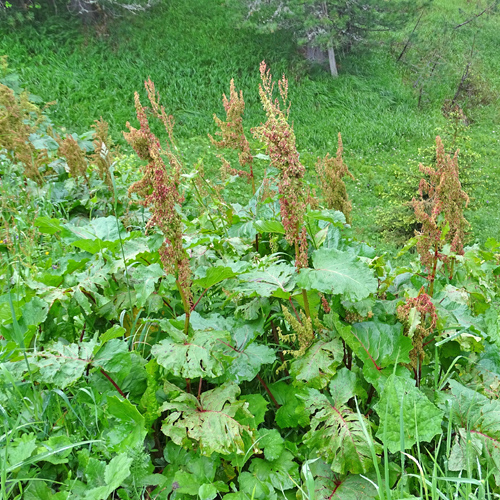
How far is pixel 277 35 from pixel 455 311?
1230 centimetres

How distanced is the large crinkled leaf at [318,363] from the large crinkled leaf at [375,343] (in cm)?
6

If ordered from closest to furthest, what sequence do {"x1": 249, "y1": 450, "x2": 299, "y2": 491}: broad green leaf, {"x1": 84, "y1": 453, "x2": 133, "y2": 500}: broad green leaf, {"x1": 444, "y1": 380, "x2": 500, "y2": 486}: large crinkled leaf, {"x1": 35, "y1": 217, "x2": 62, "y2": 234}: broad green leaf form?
1. {"x1": 84, "y1": 453, "x2": 133, "y2": 500}: broad green leaf
2. {"x1": 444, "y1": 380, "x2": 500, "y2": 486}: large crinkled leaf
3. {"x1": 249, "y1": 450, "x2": 299, "y2": 491}: broad green leaf
4. {"x1": 35, "y1": 217, "x2": 62, "y2": 234}: broad green leaf

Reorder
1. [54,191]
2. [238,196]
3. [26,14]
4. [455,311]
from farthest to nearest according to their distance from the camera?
[26,14] < [238,196] < [54,191] < [455,311]

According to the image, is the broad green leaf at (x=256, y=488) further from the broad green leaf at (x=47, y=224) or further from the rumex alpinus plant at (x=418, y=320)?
the broad green leaf at (x=47, y=224)

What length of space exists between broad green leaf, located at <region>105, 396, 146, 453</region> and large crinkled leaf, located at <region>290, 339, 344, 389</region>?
54 cm

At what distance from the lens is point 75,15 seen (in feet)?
37.9

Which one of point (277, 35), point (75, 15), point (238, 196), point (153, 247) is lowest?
point (238, 196)

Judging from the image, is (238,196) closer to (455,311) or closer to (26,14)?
(455,311)

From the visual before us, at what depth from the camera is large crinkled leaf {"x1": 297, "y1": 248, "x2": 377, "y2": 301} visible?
1.42 metres

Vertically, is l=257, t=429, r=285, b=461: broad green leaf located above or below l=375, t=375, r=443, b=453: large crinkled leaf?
below

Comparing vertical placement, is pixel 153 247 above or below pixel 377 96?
above

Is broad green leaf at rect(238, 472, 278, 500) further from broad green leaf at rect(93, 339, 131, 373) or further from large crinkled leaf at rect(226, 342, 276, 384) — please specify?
broad green leaf at rect(93, 339, 131, 373)

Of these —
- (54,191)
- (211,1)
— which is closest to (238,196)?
(54,191)

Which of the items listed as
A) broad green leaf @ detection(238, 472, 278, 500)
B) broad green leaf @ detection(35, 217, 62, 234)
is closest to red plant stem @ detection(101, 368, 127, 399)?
broad green leaf @ detection(238, 472, 278, 500)
